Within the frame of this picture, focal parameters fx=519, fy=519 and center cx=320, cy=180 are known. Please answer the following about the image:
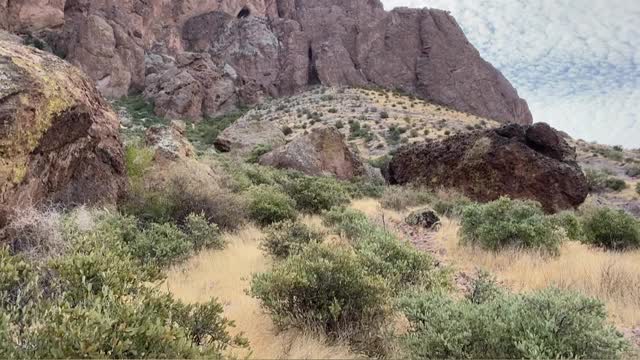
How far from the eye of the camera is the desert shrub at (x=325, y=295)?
4355 millimetres

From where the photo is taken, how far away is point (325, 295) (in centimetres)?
454

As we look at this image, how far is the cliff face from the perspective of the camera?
58.1 m

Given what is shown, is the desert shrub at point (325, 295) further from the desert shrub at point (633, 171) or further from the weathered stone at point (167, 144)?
the desert shrub at point (633, 171)

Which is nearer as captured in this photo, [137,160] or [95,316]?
[95,316]

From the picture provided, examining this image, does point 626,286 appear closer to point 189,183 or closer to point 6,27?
point 189,183

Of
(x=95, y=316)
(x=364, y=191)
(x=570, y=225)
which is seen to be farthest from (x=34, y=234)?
(x=364, y=191)

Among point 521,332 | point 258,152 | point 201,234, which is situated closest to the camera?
point 521,332

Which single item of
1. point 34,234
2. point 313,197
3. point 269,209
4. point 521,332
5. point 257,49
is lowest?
point 257,49

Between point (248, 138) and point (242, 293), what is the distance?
23.4m

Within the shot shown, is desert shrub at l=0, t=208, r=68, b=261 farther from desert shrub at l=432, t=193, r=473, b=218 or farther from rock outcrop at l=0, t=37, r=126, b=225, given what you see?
desert shrub at l=432, t=193, r=473, b=218

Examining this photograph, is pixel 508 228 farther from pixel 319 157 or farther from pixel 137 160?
pixel 319 157

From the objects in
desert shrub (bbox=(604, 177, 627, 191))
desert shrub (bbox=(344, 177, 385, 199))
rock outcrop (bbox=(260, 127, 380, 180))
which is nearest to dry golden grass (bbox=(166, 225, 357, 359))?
desert shrub (bbox=(344, 177, 385, 199))

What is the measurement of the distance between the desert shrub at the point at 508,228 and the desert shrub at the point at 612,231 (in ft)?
4.97

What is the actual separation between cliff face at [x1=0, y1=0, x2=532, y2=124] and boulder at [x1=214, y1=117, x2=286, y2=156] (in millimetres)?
28234
